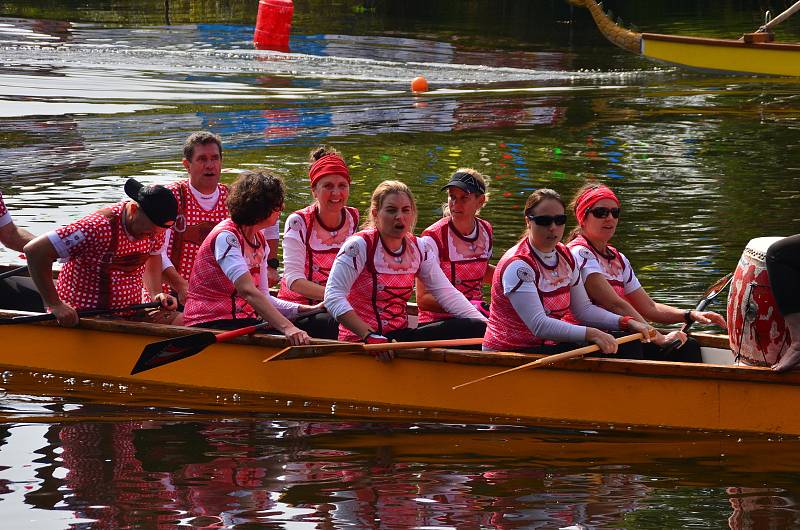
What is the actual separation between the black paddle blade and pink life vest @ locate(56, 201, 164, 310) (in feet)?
1.95

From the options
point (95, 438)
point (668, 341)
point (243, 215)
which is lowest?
point (95, 438)

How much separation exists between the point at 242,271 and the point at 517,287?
176 centimetres

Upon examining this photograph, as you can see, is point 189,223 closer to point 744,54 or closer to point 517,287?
point 517,287

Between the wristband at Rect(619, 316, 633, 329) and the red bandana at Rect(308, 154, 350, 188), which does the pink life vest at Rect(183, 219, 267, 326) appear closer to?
the red bandana at Rect(308, 154, 350, 188)

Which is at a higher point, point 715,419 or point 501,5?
point 501,5

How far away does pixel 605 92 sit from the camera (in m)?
27.3

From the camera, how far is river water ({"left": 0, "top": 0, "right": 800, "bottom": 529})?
726 centimetres

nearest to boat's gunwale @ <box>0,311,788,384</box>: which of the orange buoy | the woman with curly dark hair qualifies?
the woman with curly dark hair

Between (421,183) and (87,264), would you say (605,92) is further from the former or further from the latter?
(87,264)

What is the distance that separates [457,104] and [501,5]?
21658mm

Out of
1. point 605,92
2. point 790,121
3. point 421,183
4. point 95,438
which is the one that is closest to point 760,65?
point 605,92

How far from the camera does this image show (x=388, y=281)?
8820 mm

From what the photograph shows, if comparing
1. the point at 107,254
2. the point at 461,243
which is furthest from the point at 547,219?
the point at 107,254

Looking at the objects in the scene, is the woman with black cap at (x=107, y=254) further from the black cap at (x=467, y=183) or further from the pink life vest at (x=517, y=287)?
the pink life vest at (x=517, y=287)
